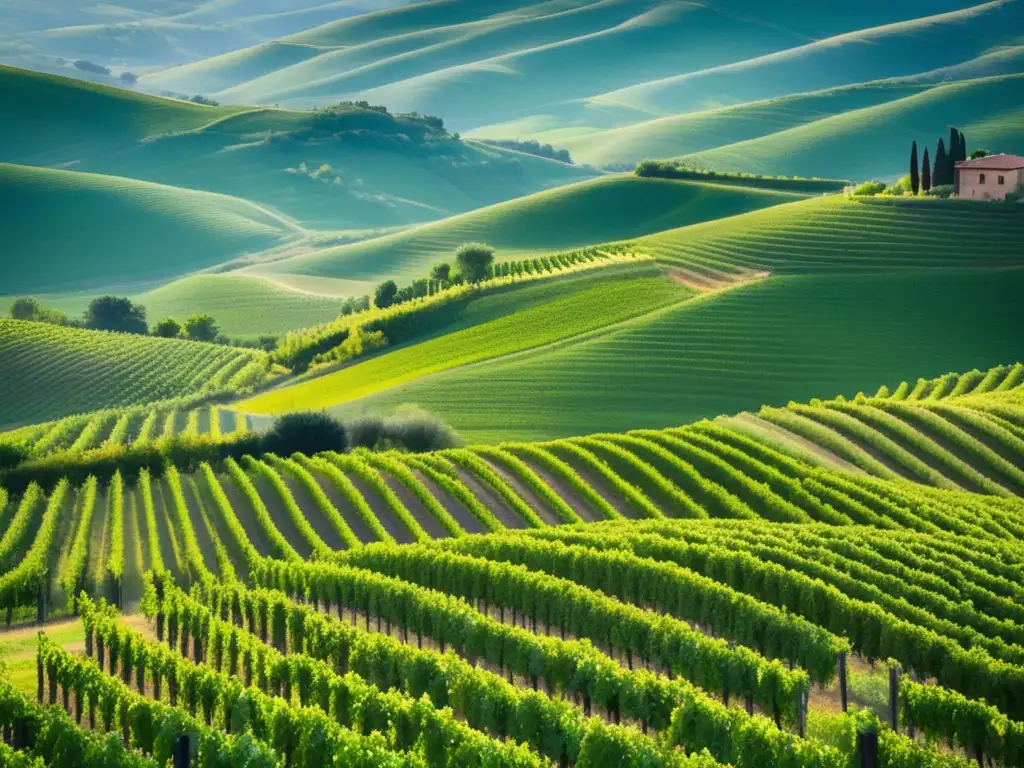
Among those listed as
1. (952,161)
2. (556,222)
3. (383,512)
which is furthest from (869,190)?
(383,512)

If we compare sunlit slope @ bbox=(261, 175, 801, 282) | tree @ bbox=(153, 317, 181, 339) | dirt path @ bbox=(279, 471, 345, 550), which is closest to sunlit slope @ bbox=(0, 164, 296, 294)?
sunlit slope @ bbox=(261, 175, 801, 282)

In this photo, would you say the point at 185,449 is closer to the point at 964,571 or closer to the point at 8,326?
the point at 964,571

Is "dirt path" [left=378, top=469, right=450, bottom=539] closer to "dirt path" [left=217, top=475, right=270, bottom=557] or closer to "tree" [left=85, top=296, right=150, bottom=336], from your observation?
"dirt path" [left=217, top=475, right=270, bottom=557]

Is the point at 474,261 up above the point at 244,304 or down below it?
above

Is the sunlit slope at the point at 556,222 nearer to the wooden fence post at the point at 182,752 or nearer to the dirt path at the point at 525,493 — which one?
the dirt path at the point at 525,493

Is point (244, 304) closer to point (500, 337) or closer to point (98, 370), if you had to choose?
point (98, 370)

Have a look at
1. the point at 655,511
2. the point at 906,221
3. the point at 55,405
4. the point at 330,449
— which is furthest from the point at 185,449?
the point at 906,221
